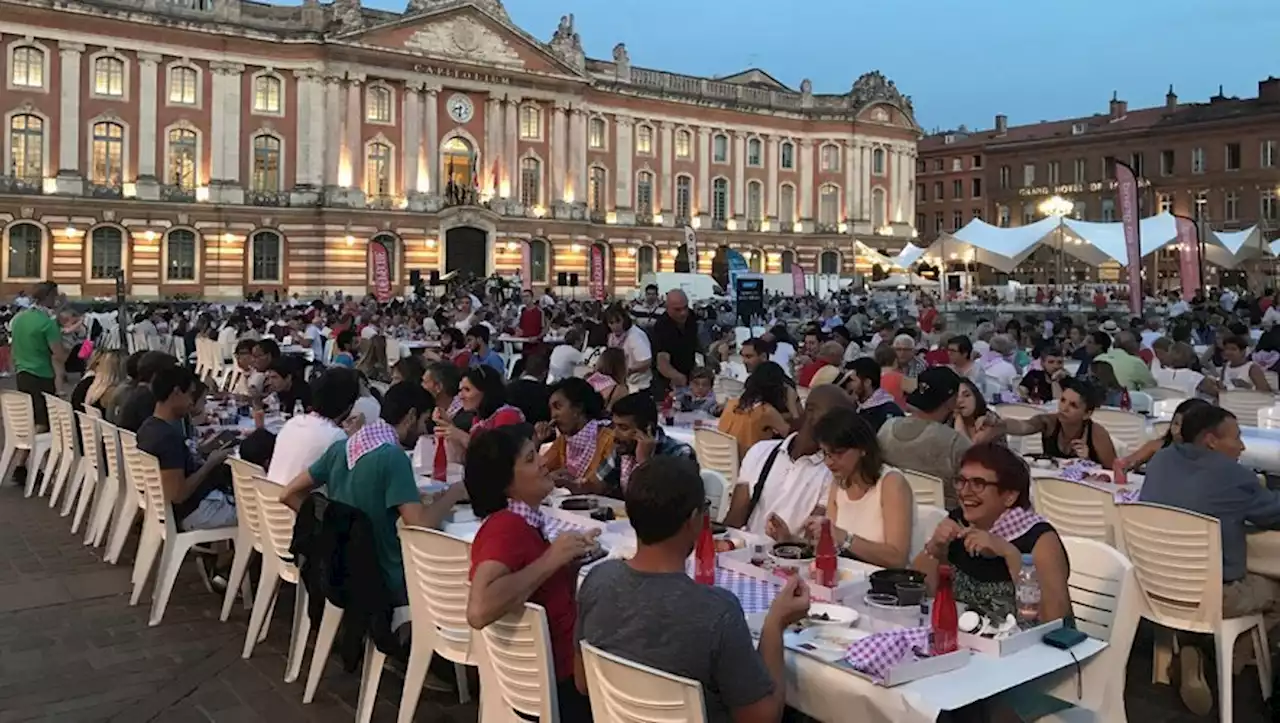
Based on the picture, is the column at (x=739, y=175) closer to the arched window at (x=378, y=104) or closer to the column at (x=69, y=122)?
the arched window at (x=378, y=104)

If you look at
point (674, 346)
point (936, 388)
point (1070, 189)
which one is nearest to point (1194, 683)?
point (936, 388)

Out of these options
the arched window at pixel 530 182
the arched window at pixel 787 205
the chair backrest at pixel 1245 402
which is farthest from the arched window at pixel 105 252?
the chair backrest at pixel 1245 402

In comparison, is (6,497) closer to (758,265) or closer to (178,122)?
(178,122)

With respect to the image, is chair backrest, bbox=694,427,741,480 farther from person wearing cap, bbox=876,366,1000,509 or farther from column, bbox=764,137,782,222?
column, bbox=764,137,782,222

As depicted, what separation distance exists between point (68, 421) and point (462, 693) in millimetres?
5500

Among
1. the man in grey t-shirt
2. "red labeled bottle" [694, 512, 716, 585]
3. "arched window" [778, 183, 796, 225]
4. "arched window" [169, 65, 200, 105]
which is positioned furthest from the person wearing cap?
"arched window" [778, 183, 796, 225]

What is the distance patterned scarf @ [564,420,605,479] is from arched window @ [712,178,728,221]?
4698 cm

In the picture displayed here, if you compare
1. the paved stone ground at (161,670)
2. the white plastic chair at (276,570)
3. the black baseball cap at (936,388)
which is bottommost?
the paved stone ground at (161,670)

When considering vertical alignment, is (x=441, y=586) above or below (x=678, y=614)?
below

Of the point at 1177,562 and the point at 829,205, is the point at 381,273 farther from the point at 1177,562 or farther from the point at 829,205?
the point at 829,205

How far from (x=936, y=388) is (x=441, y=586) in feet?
9.67

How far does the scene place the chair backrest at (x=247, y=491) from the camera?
559 cm

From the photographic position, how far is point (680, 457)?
3.40 m

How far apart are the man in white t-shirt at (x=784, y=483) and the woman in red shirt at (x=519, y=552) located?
4.85 feet
